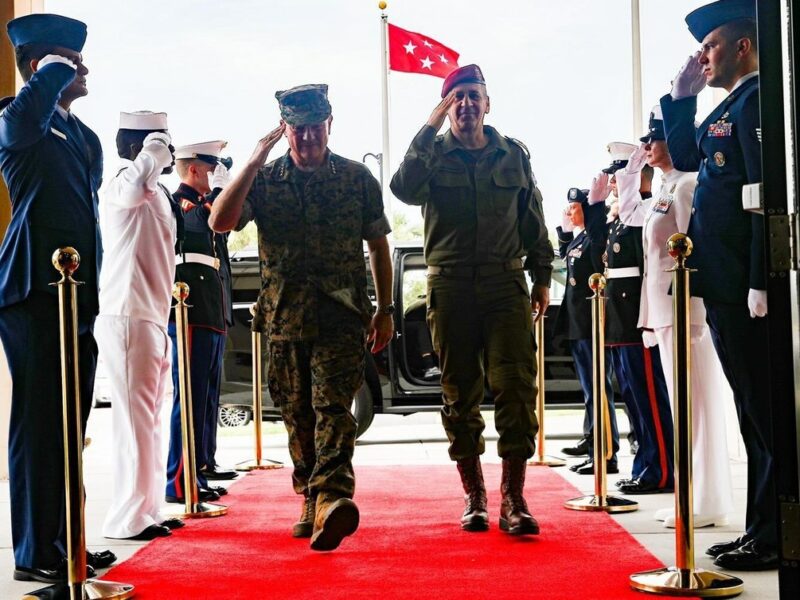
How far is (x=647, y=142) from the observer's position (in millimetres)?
4391

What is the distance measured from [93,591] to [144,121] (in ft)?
6.99

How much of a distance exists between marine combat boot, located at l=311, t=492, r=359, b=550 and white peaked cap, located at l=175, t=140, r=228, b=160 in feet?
8.10

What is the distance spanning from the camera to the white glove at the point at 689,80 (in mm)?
3426

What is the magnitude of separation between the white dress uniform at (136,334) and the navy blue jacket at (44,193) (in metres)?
0.51

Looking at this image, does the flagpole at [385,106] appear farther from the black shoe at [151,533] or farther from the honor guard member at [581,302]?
the black shoe at [151,533]

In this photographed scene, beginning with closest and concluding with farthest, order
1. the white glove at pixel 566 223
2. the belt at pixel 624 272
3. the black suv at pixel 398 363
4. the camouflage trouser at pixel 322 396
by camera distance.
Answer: the camouflage trouser at pixel 322 396 → the belt at pixel 624 272 → the white glove at pixel 566 223 → the black suv at pixel 398 363

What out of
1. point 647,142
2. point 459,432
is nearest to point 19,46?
point 459,432

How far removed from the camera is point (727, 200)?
3.10 meters

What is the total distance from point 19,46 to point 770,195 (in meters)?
2.35

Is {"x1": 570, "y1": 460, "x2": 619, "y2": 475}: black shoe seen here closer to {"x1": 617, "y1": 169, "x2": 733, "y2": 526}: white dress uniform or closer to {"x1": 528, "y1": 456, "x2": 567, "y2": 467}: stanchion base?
{"x1": 528, "y1": 456, "x2": 567, "y2": 467}: stanchion base

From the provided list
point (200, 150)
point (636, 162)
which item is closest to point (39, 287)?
point (200, 150)

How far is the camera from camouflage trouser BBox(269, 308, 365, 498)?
10.8 ft

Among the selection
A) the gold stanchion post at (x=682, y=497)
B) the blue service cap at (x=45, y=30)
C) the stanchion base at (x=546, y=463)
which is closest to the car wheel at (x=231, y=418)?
the stanchion base at (x=546, y=463)

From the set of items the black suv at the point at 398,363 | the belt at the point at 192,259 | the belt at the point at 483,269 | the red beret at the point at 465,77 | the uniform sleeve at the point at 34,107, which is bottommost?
the black suv at the point at 398,363
